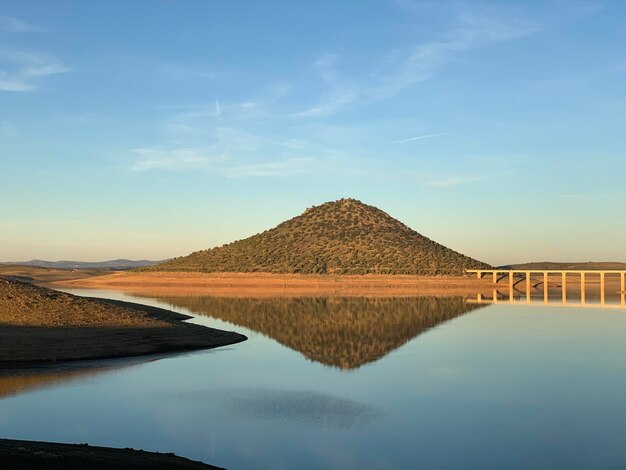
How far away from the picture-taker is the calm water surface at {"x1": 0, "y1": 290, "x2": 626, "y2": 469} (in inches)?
758

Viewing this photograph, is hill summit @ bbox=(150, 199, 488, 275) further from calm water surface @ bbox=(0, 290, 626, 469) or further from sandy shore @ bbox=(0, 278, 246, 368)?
calm water surface @ bbox=(0, 290, 626, 469)

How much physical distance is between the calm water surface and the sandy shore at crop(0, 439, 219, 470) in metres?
1.65

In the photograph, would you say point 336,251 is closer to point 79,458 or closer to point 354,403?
point 354,403

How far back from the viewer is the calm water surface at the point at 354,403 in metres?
19.3

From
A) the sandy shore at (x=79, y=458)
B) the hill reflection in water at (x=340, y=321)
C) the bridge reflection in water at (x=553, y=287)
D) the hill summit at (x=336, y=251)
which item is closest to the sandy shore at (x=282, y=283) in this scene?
the bridge reflection in water at (x=553, y=287)

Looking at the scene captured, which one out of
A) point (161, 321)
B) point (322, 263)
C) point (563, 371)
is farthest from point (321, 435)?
point (322, 263)

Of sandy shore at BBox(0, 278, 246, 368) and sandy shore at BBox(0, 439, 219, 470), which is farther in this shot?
sandy shore at BBox(0, 278, 246, 368)

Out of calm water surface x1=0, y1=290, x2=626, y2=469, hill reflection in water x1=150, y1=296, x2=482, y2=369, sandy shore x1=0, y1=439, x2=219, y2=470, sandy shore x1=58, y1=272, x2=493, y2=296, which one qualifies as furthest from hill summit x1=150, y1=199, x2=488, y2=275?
sandy shore x1=0, y1=439, x2=219, y2=470

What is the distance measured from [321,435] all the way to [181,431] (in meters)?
4.26

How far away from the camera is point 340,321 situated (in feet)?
199

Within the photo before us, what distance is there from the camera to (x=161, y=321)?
1977 inches

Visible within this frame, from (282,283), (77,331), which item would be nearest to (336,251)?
(282,283)

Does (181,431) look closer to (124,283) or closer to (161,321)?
(161,321)

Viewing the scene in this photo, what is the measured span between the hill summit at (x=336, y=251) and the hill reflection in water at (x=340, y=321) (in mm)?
57865
